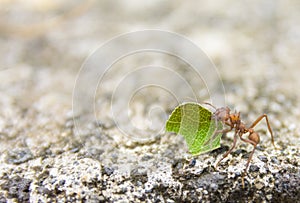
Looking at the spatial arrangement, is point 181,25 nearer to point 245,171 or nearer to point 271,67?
point 271,67

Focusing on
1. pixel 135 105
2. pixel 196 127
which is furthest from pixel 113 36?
pixel 196 127

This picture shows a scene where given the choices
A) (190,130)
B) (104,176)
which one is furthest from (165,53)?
(104,176)

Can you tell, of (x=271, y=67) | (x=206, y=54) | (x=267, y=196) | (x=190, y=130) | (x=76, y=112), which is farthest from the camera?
(x=206, y=54)

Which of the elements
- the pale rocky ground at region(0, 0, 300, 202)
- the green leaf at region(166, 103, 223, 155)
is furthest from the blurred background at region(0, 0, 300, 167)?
the green leaf at region(166, 103, 223, 155)

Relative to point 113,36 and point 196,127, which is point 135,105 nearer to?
point 196,127

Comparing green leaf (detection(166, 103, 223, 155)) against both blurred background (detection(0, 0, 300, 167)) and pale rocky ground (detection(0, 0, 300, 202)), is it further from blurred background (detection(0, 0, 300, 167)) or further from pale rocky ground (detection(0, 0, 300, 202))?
blurred background (detection(0, 0, 300, 167))

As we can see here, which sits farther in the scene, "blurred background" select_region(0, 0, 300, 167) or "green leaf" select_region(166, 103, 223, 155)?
"blurred background" select_region(0, 0, 300, 167)

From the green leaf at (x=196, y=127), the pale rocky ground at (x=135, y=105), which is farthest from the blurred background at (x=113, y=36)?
the green leaf at (x=196, y=127)
